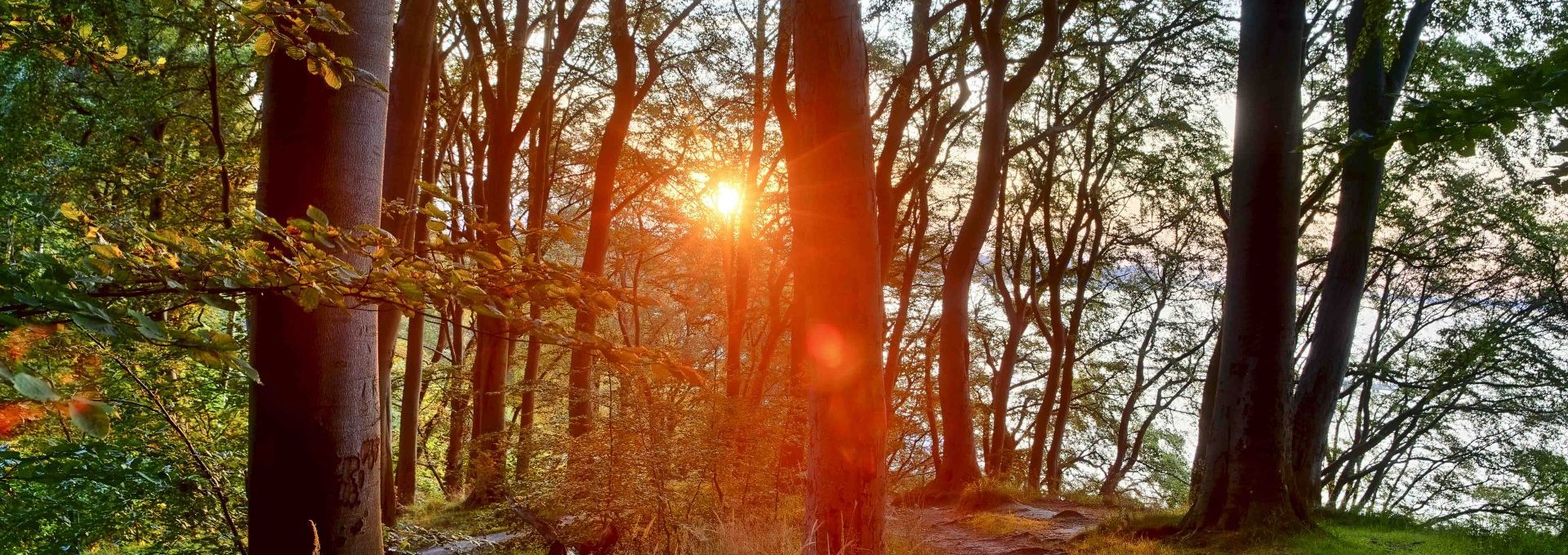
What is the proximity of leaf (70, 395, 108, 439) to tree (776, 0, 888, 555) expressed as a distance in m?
3.46

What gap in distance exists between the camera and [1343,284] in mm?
8195

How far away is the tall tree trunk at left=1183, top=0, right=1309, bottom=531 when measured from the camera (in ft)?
19.6

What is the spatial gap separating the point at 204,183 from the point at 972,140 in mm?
12153

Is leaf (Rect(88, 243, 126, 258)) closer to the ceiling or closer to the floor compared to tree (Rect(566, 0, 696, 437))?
closer to the floor

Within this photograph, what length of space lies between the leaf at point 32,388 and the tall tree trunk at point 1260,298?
6657 mm

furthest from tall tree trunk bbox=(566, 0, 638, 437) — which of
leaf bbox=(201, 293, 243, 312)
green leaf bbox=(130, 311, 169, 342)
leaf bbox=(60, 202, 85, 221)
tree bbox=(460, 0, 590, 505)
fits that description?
green leaf bbox=(130, 311, 169, 342)

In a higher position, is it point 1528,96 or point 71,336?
point 1528,96

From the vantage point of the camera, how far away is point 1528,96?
2664mm

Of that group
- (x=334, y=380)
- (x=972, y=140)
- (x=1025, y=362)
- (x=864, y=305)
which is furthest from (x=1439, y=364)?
(x=334, y=380)

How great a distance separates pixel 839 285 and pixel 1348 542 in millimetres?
4397

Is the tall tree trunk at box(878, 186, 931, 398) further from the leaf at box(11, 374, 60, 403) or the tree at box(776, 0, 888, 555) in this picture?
the leaf at box(11, 374, 60, 403)

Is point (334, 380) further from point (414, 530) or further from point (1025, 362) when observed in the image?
point (1025, 362)

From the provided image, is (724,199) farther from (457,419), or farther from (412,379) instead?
(412,379)

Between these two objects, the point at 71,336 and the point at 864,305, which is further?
the point at 864,305
